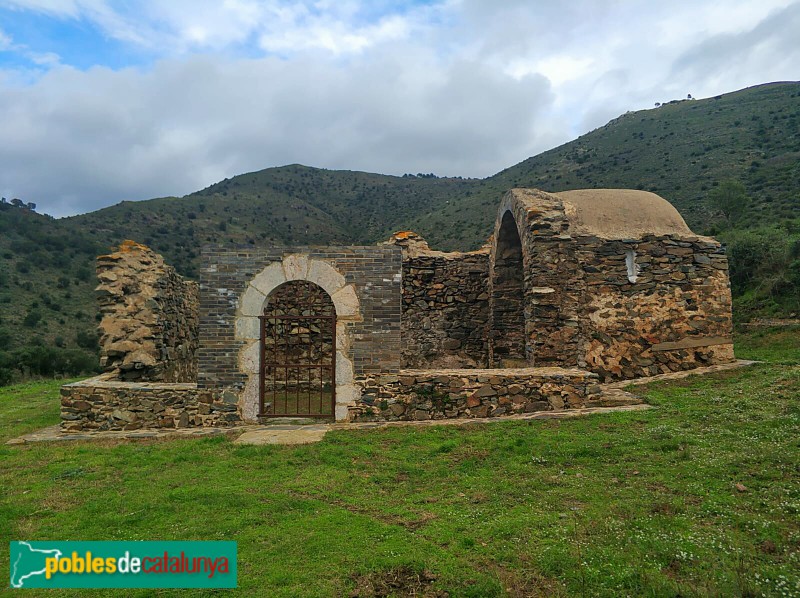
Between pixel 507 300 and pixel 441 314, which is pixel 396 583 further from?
pixel 441 314

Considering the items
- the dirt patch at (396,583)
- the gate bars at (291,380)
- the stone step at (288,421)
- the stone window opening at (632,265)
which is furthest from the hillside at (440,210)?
the dirt patch at (396,583)

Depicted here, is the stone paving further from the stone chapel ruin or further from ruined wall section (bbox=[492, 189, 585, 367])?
ruined wall section (bbox=[492, 189, 585, 367])

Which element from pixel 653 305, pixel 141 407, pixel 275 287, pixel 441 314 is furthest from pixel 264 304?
pixel 653 305

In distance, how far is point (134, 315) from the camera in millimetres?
8602

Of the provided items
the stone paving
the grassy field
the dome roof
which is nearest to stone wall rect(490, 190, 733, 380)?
the dome roof

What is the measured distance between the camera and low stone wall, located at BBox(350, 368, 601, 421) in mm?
6918

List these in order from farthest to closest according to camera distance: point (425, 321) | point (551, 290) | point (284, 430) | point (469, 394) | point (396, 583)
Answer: point (425, 321)
point (551, 290)
point (469, 394)
point (284, 430)
point (396, 583)

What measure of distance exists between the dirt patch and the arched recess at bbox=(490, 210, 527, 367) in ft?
28.1

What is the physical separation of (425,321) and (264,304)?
5392mm

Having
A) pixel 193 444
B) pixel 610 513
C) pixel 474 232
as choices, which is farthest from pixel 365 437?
pixel 474 232

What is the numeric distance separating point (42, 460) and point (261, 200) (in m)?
40.7

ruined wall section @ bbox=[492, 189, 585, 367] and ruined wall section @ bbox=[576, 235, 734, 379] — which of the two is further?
ruined wall section @ bbox=[576, 235, 734, 379]

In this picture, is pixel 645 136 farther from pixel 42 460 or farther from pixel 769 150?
pixel 42 460

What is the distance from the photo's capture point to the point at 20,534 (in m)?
3.58
